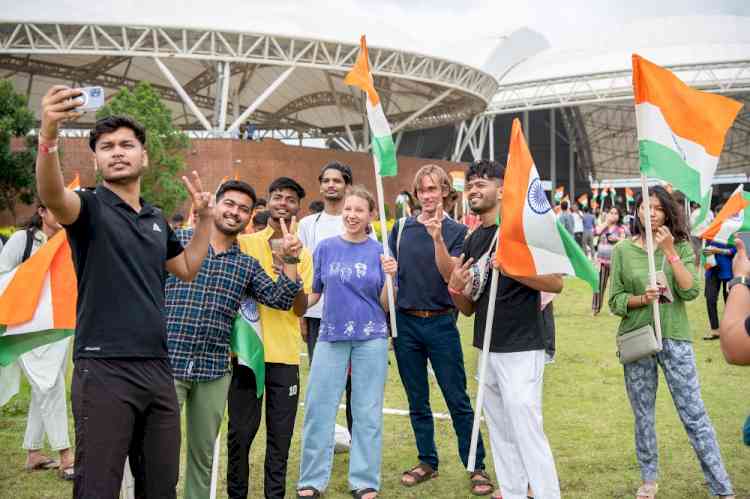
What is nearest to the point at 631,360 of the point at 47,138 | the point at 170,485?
the point at 170,485

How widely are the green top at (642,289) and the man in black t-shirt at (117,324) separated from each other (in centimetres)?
280

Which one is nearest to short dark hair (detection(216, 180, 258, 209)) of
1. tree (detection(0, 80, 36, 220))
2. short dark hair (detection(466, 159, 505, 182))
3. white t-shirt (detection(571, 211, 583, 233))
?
Answer: short dark hair (detection(466, 159, 505, 182))

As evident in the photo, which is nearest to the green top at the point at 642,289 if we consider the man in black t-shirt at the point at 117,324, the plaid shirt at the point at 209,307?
the plaid shirt at the point at 209,307

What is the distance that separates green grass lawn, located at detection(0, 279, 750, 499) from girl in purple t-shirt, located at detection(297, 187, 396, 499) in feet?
0.86

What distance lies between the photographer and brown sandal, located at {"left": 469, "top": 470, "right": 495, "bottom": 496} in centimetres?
453

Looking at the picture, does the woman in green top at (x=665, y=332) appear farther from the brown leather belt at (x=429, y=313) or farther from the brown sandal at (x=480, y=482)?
the brown leather belt at (x=429, y=313)

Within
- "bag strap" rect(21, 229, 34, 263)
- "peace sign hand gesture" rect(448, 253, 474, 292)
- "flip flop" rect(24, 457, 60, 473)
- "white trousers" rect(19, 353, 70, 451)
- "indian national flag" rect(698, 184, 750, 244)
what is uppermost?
"indian national flag" rect(698, 184, 750, 244)

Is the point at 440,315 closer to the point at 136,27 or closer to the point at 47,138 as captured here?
the point at 47,138

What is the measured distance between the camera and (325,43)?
31.4m

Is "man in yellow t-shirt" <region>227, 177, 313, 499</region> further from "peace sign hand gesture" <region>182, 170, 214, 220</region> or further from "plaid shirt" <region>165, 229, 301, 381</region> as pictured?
"peace sign hand gesture" <region>182, 170, 214, 220</region>

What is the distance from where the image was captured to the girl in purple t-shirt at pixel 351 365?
444 cm

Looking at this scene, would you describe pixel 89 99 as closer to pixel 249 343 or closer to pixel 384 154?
pixel 249 343

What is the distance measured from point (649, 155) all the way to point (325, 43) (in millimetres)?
28711

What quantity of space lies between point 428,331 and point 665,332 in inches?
58.3
